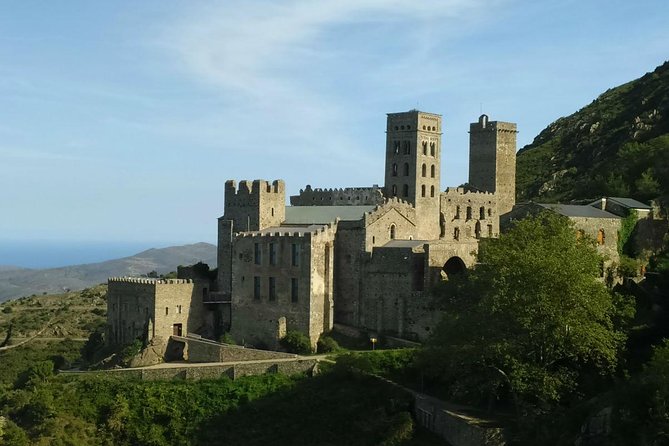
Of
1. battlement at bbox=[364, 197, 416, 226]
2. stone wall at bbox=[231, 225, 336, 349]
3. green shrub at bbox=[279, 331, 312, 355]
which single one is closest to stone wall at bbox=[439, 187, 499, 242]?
battlement at bbox=[364, 197, 416, 226]

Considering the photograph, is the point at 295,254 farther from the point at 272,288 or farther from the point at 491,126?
the point at 491,126

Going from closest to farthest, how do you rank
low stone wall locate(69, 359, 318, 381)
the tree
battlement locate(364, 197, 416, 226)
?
the tree, low stone wall locate(69, 359, 318, 381), battlement locate(364, 197, 416, 226)

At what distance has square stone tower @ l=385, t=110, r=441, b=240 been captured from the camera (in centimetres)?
6812

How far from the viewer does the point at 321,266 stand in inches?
2280

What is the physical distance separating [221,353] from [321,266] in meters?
8.28

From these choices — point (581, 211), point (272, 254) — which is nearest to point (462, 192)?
point (581, 211)

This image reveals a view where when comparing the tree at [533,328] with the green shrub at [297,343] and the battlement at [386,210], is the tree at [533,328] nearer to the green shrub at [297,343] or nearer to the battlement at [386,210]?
the green shrub at [297,343]

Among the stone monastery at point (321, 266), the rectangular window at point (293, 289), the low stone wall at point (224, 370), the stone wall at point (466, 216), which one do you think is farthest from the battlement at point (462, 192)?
the low stone wall at point (224, 370)

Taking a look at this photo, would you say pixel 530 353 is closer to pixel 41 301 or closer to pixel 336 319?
pixel 336 319

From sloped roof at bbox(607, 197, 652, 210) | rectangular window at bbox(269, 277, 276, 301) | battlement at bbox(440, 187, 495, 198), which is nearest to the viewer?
rectangular window at bbox(269, 277, 276, 301)

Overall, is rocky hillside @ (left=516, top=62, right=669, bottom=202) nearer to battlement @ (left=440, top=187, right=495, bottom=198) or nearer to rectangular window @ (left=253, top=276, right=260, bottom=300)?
battlement @ (left=440, top=187, right=495, bottom=198)

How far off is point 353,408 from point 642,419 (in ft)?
57.6

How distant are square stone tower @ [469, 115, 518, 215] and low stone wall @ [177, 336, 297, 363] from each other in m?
31.0

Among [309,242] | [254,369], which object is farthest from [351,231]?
[254,369]
